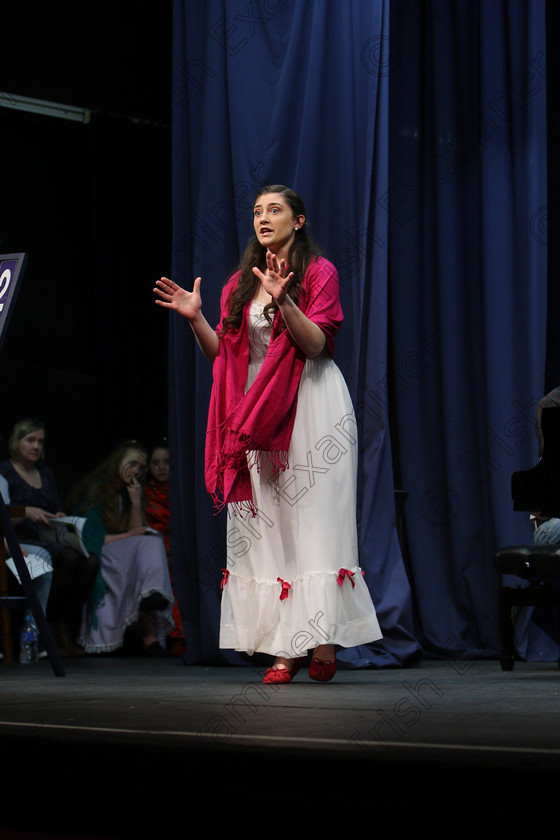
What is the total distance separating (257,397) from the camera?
10.3 feet

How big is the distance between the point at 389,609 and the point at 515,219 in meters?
1.73

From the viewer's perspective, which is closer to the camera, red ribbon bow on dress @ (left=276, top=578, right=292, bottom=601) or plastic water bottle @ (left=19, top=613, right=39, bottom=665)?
red ribbon bow on dress @ (left=276, top=578, right=292, bottom=601)

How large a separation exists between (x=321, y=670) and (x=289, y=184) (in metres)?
2.11

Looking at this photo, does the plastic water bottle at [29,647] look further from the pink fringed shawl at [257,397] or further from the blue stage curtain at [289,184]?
the pink fringed shawl at [257,397]

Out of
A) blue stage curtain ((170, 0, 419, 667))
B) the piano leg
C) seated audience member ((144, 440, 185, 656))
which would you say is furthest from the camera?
seated audience member ((144, 440, 185, 656))

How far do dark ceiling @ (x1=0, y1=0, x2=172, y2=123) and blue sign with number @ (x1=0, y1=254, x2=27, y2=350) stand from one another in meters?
3.40

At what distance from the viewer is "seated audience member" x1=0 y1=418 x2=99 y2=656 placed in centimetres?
533

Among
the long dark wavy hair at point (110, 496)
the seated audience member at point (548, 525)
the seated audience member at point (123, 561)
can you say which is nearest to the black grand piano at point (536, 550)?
the seated audience member at point (548, 525)

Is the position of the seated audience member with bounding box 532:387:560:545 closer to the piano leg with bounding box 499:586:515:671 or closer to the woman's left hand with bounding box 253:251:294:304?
the piano leg with bounding box 499:586:515:671

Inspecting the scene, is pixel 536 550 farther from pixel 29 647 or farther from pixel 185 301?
pixel 29 647

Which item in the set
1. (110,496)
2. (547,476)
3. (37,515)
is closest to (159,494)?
(110,496)

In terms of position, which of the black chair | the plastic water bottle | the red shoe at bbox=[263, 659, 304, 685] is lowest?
the plastic water bottle

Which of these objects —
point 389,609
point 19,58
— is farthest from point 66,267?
point 389,609

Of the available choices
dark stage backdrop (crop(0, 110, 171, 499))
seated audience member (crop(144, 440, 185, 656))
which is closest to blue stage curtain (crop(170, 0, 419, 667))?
seated audience member (crop(144, 440, 185, 656))
